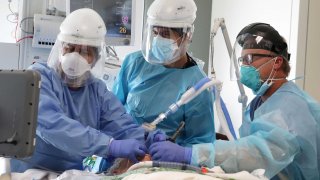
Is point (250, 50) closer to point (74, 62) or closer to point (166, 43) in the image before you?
point (166, 43)

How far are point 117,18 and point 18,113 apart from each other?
6.27 feet

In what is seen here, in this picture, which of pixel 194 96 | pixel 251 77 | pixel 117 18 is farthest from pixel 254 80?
pixel 117 18

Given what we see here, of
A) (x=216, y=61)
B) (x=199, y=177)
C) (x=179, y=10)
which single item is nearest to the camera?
(x=199, y=177)

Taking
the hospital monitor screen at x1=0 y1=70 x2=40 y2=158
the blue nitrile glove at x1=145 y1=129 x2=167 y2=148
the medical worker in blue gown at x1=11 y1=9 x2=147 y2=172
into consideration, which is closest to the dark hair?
the blue nitrile glove at x1=145 y1=129 x2=167 y2=148

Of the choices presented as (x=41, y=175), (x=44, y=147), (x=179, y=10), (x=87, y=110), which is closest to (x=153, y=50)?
(x=179, y=10)

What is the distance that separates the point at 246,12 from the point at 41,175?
202cm

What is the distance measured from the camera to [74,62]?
4.93 feet

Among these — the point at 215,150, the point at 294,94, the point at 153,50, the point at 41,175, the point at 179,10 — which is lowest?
the point at 41,175

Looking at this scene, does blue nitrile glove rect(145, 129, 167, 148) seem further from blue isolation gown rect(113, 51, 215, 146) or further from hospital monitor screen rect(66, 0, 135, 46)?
hospital monitor screen rect(66, 0, 135, 46)

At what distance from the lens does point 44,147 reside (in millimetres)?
1469

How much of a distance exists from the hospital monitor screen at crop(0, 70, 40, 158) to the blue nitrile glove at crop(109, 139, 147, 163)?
19.5 inches

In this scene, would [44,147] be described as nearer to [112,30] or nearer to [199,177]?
[199,177]

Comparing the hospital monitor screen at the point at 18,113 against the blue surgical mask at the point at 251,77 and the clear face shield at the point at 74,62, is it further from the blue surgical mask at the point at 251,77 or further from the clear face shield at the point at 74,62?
the blue surgical mask at the point at 251,77

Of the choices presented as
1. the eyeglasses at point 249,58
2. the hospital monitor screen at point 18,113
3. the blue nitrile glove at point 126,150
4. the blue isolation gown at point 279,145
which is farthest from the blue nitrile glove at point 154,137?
the hospital monitor screen at point 18,113
